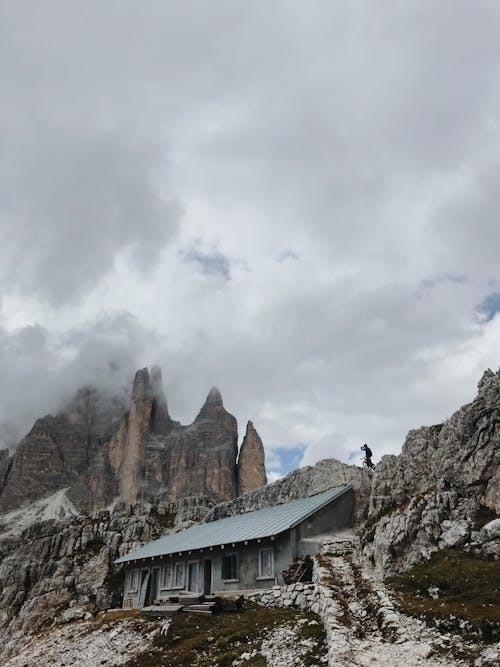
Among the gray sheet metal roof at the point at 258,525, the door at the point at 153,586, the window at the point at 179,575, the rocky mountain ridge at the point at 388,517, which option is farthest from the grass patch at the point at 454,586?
the door at the point at 153,586

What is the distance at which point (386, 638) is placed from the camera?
1895 centimetres

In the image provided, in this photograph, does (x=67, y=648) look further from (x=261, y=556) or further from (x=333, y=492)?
(x=333, y=492)

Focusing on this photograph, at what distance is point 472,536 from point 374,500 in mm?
14703

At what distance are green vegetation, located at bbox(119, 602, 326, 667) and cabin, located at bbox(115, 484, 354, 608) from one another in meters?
8.33

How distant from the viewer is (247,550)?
4000 cm

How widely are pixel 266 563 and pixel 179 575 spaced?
42.5 ft

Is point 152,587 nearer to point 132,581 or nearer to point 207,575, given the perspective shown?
point 132,581

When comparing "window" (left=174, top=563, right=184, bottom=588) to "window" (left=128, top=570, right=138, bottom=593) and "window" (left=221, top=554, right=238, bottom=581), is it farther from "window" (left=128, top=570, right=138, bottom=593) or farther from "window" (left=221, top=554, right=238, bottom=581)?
"window" (left=128, top=570, right=138, bottom=593)

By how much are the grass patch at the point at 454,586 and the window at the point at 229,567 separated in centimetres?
1796

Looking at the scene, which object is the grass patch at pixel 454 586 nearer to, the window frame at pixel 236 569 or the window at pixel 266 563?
the window at pixel 266 563

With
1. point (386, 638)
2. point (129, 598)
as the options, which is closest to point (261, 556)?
point (386, 638)

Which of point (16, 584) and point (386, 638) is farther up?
point (16, 584)

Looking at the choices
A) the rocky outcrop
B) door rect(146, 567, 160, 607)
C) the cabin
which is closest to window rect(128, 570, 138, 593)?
the cabin

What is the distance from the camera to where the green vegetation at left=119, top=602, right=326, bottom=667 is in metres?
21.8
